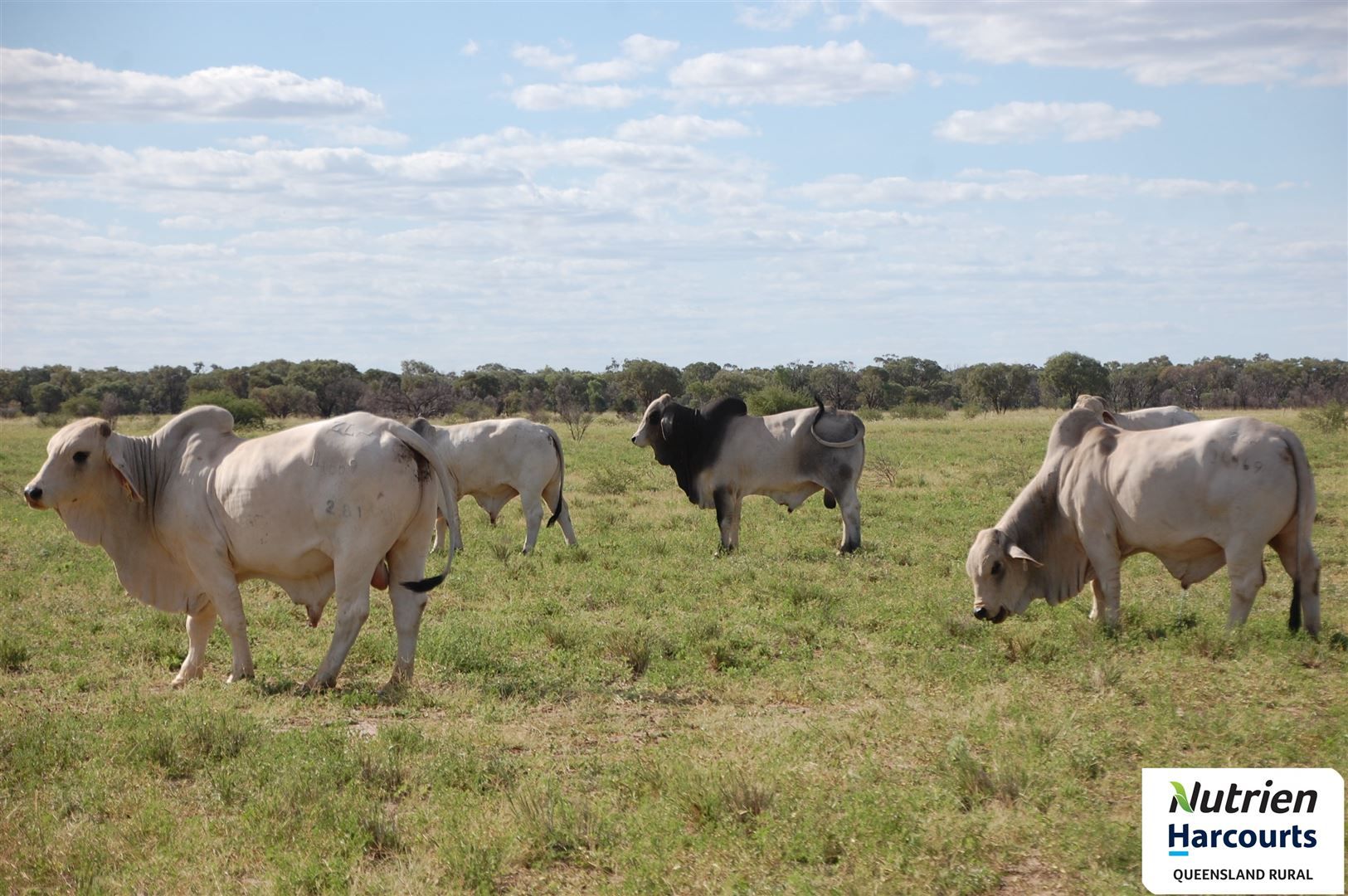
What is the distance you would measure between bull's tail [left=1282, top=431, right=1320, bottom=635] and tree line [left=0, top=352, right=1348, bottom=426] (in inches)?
1819

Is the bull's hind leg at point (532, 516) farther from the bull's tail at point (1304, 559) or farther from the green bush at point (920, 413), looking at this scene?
the green bush at point (920, 413)

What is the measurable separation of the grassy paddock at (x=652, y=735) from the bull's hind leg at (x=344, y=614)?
30 centimetres

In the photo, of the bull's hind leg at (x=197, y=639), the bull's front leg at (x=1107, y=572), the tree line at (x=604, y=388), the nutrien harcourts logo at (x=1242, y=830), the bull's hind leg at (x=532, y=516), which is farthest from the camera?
the tree line at (x=604, y=388)

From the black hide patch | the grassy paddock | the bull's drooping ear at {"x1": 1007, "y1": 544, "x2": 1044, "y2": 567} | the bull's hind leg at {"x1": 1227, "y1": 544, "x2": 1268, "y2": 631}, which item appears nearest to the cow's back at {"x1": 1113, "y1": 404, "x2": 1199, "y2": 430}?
the grassy paddock

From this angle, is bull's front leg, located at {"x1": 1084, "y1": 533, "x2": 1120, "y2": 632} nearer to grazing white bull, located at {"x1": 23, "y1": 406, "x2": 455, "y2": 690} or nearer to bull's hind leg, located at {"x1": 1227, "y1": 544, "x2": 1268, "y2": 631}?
bull's hind leg, located at {"x1": 1227, "y1": 544, "x2": 1268, "y2": 631}

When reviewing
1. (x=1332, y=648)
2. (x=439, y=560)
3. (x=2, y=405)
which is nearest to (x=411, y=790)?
(x=1332, y=648)

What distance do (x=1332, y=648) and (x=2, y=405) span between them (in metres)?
71.5

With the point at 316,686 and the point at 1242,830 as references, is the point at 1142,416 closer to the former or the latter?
the point at 1242,830

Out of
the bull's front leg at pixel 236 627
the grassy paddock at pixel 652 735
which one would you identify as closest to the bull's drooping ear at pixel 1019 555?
the grassy paddock at pixel 652 735

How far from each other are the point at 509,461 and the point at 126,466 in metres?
8.17

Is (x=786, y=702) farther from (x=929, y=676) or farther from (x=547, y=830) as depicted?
(x=547, y=830)

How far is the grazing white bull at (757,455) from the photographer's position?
15.9 metres

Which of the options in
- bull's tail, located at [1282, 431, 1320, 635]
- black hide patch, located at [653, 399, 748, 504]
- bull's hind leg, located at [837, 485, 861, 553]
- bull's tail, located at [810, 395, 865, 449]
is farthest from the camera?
black hide patch, located at [653, 399, 748, 504]

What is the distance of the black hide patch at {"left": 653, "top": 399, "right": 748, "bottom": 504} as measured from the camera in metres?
16.6
